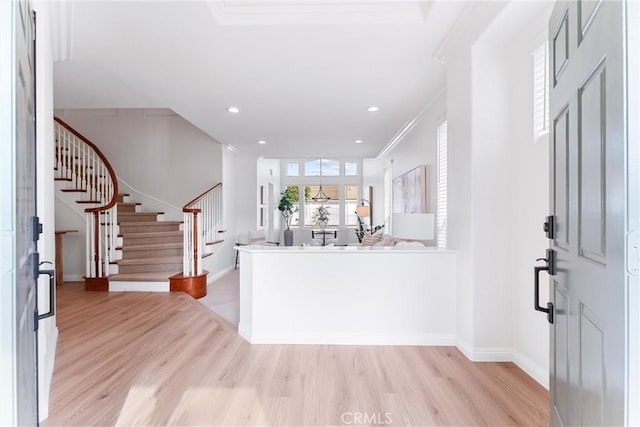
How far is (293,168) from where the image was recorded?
1084cm

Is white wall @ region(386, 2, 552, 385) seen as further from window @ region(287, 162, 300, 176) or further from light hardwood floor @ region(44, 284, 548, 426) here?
window @ region(287, 162, 300, 176)

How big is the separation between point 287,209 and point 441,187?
22.4 feet

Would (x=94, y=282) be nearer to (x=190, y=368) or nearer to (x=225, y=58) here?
(x=190, y=368)

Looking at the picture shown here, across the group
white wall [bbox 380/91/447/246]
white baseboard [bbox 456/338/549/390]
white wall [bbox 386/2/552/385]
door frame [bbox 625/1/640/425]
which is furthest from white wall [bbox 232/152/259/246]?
door frame [bbox 625/1/640/425]

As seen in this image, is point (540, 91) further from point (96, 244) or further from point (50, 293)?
point (96, 244)

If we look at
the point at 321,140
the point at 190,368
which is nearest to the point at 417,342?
the point at 190,368

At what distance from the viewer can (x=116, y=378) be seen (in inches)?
90.9

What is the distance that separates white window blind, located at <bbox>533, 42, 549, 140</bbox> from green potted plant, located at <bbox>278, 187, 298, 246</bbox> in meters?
8.07

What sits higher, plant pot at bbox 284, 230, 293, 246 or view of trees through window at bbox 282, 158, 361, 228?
view of trees through window at bbox 282, 158, 361, 228

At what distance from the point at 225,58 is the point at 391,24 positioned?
1.54 meters

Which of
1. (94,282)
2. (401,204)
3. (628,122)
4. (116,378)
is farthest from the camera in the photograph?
(401,204)

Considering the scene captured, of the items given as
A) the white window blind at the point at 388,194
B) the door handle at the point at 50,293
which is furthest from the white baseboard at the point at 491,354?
the white window blind at the point at 388,194

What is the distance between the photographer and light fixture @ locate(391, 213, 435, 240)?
2.95 metres

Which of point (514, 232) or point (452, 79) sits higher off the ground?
point (452, 79)
